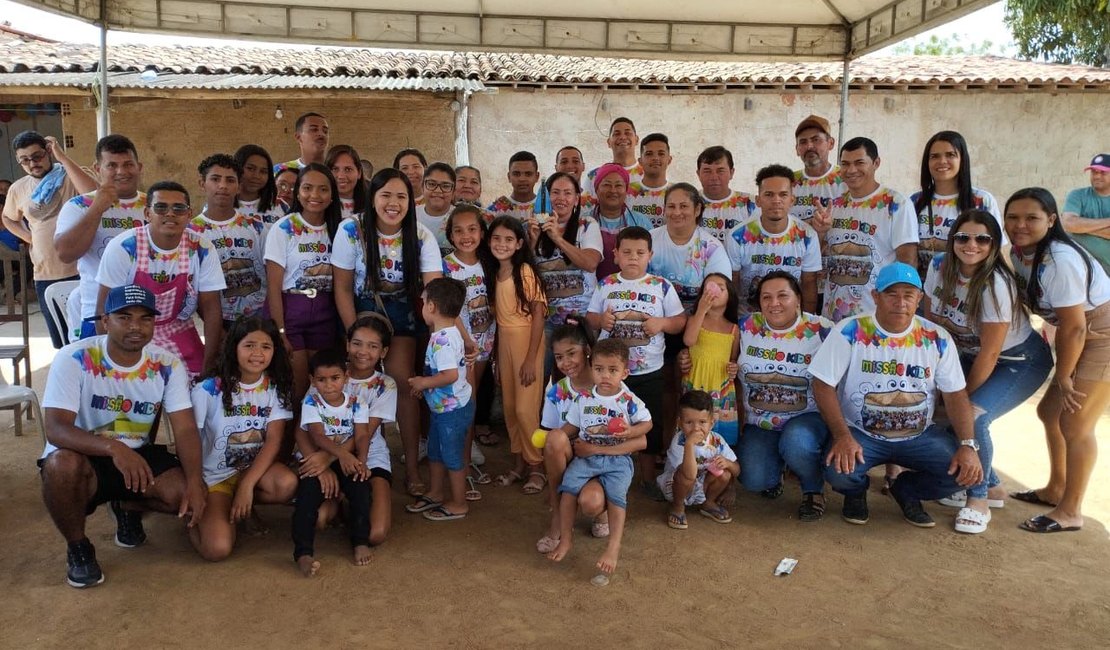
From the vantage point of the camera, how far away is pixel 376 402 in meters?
3.73

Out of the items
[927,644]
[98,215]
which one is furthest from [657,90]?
[927,644]

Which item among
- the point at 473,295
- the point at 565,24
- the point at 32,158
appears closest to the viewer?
the point at 473,295

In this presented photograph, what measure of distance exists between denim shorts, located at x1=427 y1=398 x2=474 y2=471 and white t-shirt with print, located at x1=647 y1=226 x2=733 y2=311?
1.28m

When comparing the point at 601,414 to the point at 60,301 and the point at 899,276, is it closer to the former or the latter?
the point at 899,276

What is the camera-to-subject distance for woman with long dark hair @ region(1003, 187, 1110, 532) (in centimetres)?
371

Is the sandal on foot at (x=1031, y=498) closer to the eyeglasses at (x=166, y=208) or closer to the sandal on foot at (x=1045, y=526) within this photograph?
the sandal on foot at (x=1045, y=526)

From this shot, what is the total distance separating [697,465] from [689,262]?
112 cm

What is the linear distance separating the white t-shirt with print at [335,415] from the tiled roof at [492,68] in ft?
24.2

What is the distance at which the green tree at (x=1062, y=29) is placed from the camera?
14.5m

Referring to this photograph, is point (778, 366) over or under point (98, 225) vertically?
under

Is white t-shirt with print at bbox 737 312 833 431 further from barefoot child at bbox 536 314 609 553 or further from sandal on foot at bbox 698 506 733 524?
barefoot child at bbox 536 314 609 553

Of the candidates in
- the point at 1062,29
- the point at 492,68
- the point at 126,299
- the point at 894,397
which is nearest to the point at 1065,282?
the point at 894,397

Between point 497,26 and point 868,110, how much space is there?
23.6 feet

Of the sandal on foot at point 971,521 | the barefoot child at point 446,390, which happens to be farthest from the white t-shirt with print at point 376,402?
the sandal on foot at point 971,521
